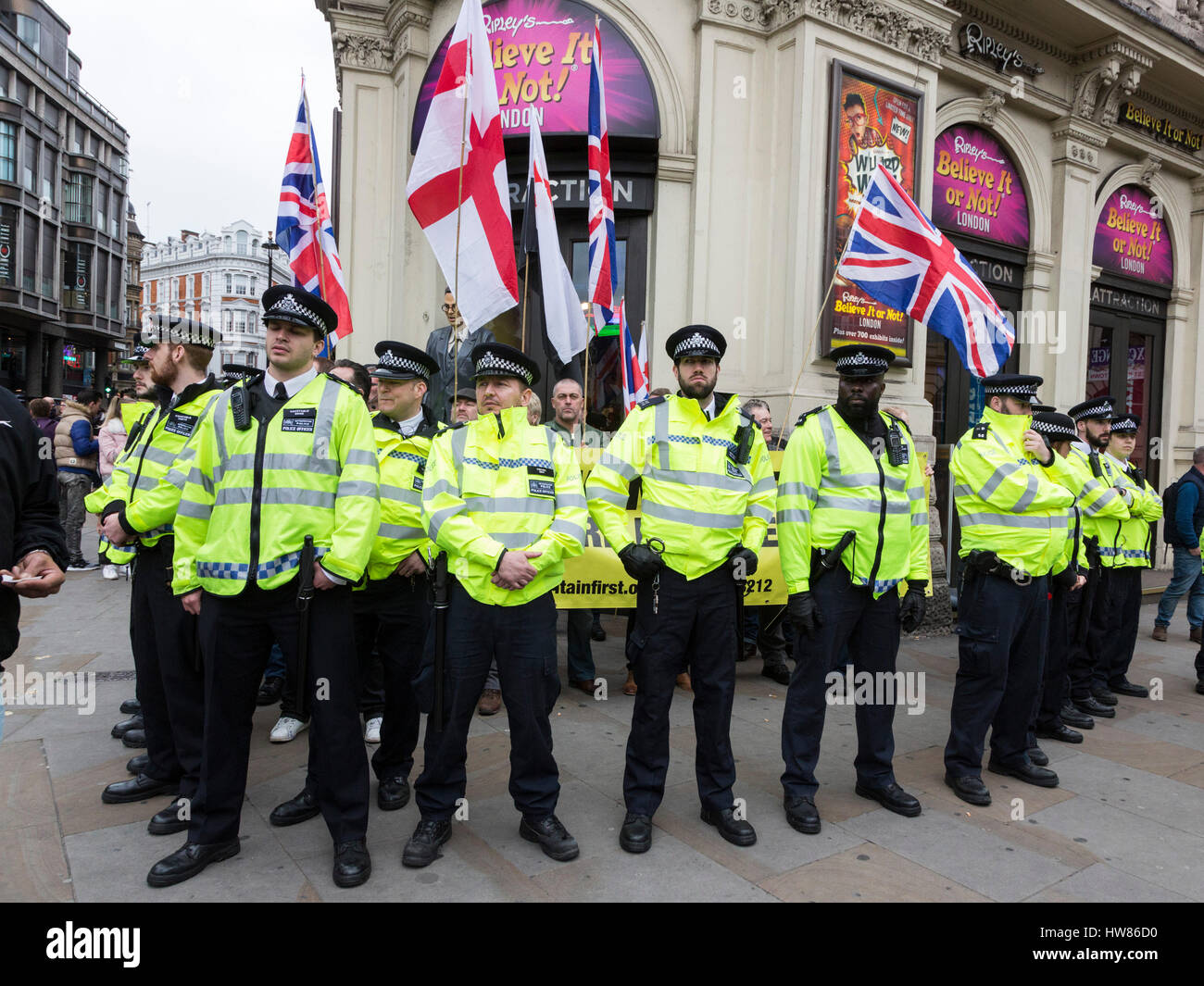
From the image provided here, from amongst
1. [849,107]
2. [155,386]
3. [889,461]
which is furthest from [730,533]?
[849,107]

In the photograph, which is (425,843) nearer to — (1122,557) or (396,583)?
(396,583)

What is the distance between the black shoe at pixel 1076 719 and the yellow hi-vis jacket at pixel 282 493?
5078 millimetres

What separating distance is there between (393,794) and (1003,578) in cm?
347

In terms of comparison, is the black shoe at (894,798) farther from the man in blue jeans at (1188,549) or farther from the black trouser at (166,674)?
the man in blue jeans at (1188,549)

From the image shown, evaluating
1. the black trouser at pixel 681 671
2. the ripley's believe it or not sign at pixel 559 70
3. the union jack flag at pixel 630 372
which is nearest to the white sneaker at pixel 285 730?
the black trouser at pixel 681 671

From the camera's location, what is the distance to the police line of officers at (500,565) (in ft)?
11.0

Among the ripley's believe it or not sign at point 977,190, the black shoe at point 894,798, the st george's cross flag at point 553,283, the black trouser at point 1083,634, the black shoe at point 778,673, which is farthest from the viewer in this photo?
the ripley's believe it or not sign at point 977,190

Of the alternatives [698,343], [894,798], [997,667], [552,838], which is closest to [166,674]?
[552,838]

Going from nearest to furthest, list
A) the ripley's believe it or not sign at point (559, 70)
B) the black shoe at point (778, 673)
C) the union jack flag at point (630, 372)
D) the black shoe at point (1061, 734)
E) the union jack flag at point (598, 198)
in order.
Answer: the black shoe at point (1061, 734), the black shoe at point (778, 673), the union jack flag at point (598, 198), the union jack flag at point (630, 372), the ripley's believe it or not sign at point (559, 70)

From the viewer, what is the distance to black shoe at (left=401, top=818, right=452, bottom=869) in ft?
11.2

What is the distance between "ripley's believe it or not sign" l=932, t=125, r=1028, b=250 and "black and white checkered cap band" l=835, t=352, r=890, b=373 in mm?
8047

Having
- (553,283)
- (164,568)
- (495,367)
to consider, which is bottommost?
(164,568)

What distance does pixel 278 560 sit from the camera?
327 centimetres

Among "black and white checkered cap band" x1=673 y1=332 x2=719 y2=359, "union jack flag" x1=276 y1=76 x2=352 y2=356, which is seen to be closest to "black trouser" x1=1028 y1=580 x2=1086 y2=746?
"black and white checkered cap band" x1=673 y1=332 x2=719 y2=359
